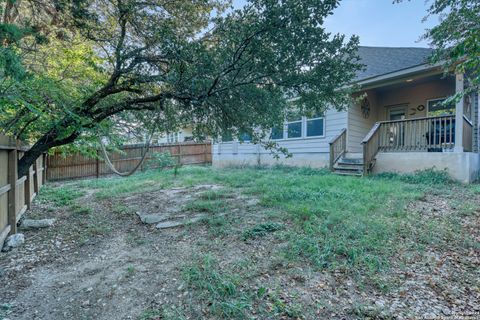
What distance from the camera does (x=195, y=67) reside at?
138 inches

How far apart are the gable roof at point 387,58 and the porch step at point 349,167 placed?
272 centimetres

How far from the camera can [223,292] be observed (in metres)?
2.33

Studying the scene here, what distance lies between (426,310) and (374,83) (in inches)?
310

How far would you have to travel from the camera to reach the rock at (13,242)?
332cm

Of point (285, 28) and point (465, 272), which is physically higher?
point (285, 28)

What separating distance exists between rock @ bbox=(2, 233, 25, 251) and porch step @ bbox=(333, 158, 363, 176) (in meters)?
7.81

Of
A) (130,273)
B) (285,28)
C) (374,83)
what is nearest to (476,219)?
(285,28)

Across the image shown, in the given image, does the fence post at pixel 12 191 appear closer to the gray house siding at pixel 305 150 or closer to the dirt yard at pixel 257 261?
the dirt yard at pixel 257 261

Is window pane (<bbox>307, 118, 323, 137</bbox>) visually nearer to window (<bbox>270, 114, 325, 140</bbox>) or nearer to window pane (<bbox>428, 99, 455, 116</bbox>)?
window (<bbox>270, 114, 325, 140</bbox>)

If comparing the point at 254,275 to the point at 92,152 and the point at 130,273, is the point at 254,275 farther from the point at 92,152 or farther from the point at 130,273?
the point at 92,152

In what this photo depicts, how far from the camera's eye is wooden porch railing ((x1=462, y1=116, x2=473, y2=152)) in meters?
6.92

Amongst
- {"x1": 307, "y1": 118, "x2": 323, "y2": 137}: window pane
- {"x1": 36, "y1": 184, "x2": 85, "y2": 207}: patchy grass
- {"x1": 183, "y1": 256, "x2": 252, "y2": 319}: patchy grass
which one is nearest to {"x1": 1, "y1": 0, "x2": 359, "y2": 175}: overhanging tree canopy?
{"x1": 36, "y1": 184, "x2": 85, "y2": 207}: patchy grass

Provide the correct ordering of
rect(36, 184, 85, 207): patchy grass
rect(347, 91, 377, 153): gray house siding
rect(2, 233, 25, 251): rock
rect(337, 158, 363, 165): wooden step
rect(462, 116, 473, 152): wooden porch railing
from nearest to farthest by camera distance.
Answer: rect(2, 233, 25, 251): rock → rect(36, 184, 85, 207): patchy grass → rect(462, 116, 473, 152): wooden porch railing → rect(337, 158, 363, 165): wooden step → rect(347, 91, 377, 153): gray house siding

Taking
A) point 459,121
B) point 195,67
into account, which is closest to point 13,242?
point 195,67
